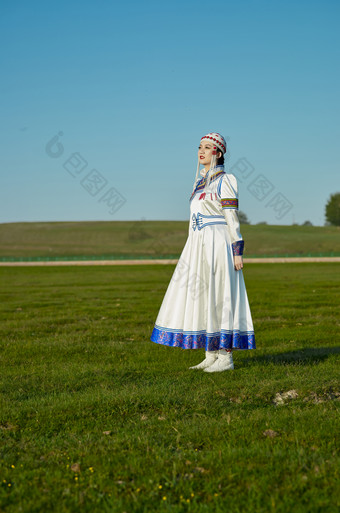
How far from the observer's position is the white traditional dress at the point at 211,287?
7.29 metres

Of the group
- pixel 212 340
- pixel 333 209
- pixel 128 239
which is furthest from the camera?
pixel 333 209

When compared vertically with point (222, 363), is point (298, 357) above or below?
below

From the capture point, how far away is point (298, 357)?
845 centimetres

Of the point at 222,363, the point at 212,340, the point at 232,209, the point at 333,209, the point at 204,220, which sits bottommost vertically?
the point at 222,363

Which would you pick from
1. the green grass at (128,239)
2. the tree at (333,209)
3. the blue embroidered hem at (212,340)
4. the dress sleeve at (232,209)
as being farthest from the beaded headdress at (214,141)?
the tree at (333,209)

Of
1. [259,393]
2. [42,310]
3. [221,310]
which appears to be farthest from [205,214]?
[42,310]

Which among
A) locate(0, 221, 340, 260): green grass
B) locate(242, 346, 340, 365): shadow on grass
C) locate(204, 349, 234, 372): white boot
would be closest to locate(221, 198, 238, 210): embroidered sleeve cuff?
locate(204, 349, 234, 372): white boot

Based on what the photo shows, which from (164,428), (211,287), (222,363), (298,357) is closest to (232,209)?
(211,287)

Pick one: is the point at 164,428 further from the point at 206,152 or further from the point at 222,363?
the point at 206,152

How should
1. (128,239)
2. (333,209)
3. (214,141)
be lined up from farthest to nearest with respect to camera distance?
(333,209) → (128,239) → (214,141)

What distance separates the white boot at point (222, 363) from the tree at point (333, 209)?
5522 inches

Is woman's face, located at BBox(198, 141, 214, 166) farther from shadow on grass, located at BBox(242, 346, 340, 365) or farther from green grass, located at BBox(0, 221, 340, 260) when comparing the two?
green grass, located at BBox(0, 221, 340, 260)

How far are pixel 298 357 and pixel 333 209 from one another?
14136cm

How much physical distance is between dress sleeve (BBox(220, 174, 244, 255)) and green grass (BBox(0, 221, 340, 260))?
7757 cm
